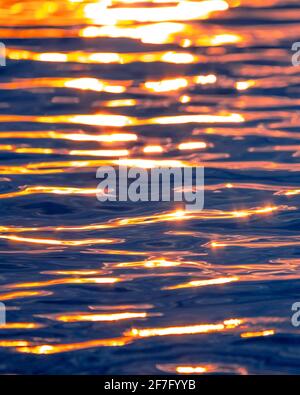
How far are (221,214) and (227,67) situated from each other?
0.67ft

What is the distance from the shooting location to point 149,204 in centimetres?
107

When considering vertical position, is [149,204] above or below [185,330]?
above

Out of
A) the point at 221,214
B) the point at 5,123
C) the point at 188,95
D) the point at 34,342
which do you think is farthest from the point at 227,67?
the point at 34,342

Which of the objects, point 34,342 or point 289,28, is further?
point 289,28

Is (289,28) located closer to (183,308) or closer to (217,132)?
(217,132)

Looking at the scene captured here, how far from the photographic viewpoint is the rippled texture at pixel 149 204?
1019 millimetres

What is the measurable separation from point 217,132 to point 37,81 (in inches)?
10.0

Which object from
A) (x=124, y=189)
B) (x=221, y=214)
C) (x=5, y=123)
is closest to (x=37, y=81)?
(x=5, y=123)

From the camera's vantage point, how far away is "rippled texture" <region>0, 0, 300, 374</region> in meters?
1.02

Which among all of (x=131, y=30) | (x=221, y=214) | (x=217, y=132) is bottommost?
(x=221, y=214)

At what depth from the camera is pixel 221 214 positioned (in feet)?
3.54

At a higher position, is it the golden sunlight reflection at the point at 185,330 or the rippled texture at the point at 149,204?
the rippled texture at the point at 149,204

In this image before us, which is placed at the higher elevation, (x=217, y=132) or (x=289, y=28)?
(x=289, y=28)

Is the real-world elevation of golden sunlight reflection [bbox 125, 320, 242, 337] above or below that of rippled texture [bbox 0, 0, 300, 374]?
below
